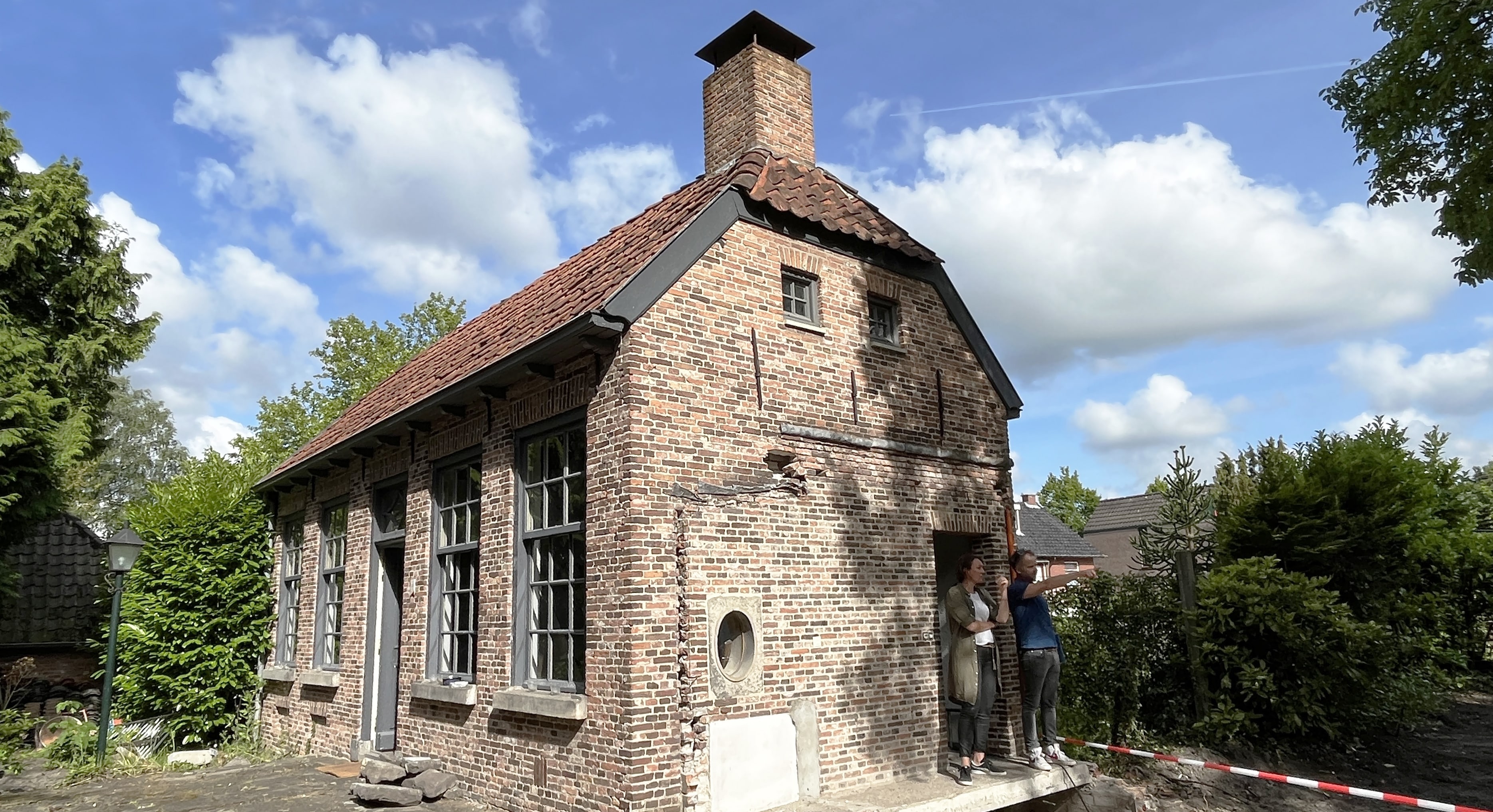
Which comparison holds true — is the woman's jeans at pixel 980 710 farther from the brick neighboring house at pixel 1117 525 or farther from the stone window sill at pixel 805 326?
the brick neighboring house at pixel 1117 525

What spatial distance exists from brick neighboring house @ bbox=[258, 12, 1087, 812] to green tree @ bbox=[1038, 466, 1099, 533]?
66.2m

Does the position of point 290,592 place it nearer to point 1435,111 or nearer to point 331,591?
point 331,591

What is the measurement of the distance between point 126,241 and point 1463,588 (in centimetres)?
2347

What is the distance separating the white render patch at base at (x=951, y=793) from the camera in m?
7.41

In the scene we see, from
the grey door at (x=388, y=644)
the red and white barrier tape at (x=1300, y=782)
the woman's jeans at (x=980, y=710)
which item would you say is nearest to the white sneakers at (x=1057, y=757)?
the red and white barrier tape at (x=1300, y=782)

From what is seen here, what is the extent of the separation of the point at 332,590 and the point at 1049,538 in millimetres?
34826

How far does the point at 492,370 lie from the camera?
820 cm

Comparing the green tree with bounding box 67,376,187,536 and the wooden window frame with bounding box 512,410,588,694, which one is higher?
the green tree with bounding box 67,376,187,536

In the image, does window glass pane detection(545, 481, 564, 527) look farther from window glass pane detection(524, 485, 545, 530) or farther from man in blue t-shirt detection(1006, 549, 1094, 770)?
man in blue t-shirt detection(1006, 549, 1094, 770)

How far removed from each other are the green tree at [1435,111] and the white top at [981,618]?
21.5 ft

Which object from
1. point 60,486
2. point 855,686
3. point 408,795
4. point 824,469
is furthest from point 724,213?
point 60,486

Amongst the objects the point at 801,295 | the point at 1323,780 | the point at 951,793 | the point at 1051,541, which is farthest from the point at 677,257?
the point at 1051,541

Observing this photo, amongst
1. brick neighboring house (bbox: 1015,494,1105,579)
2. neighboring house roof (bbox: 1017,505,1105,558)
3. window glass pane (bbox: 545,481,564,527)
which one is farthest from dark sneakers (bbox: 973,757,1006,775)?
neighboring house roof (bbox: 1017,505,1105,558)

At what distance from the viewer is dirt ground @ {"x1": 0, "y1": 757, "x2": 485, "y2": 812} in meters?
8.72
